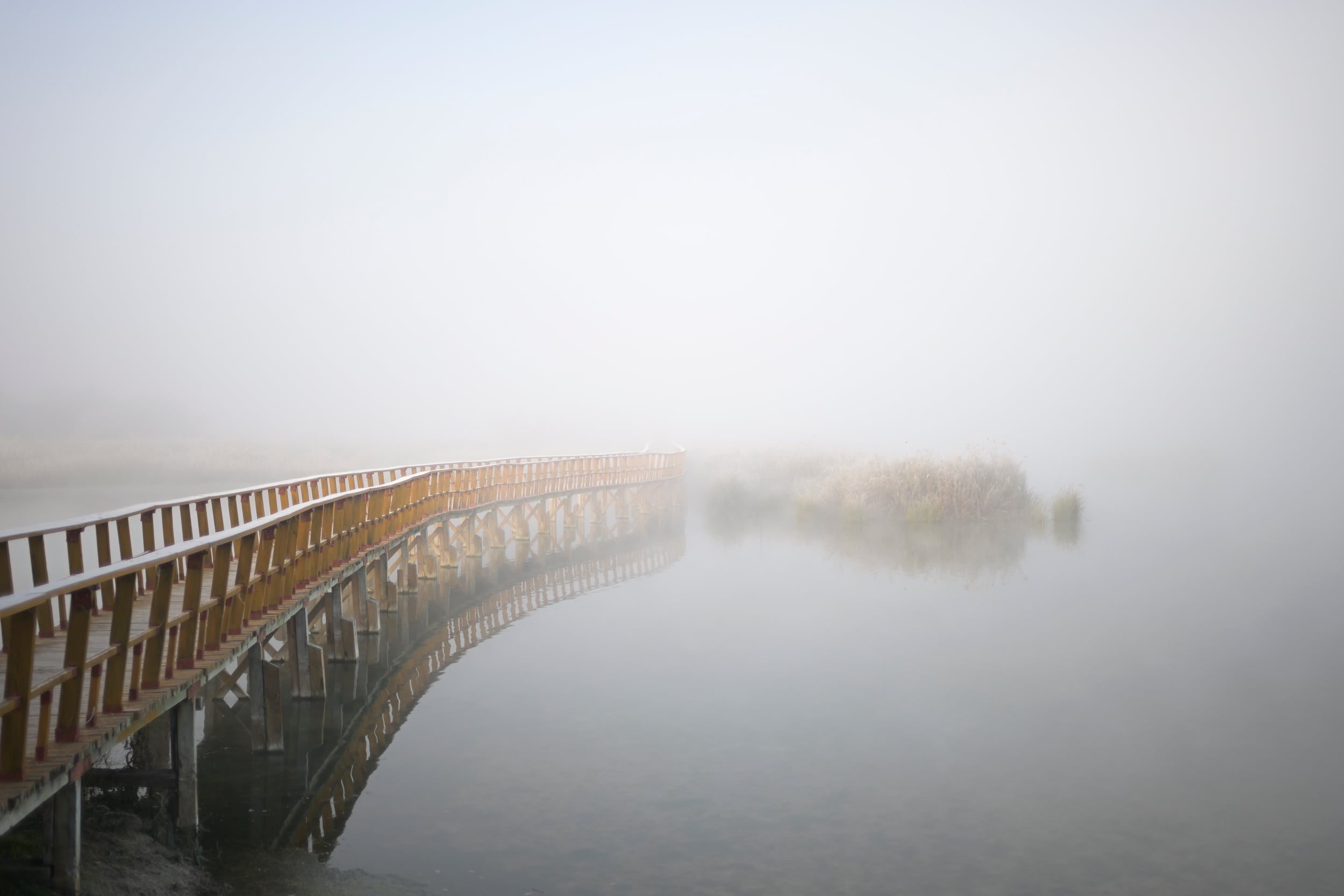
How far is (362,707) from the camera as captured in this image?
12.7 m

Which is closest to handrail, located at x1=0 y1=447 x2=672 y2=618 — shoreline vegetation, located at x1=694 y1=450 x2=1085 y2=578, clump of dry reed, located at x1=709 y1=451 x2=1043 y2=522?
shoreline vegetation, located at x1=694 y1=450 x2=1085 y2=578

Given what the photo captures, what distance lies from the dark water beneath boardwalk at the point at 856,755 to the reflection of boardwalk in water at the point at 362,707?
80 mm

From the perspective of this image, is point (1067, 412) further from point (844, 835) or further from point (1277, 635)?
point (844, 835)

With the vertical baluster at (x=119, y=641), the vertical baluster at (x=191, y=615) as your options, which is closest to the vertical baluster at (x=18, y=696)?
the vertical baluster at (x=119, y=641)

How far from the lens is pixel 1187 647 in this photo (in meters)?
16.4

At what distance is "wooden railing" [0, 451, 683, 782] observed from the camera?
5207 millimetres

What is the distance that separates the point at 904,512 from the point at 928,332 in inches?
6674

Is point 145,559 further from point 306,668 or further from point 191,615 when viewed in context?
point 306,668

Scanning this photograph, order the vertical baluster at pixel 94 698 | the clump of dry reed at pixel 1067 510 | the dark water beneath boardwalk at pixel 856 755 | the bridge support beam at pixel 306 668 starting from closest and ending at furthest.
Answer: the vertical baluster at pixel 94 698, the dark water beneath boardwalk at pixel 856 755, the bridge support beam at pixel 306 668, the clump of dry reed at pixel 1067 510

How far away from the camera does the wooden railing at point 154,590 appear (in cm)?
521

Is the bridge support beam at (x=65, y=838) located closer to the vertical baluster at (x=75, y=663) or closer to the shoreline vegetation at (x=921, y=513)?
the vertical baluster at (x=75, y=663)

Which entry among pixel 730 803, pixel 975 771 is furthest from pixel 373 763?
pixel 975 771

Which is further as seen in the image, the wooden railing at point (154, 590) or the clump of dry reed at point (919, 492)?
the clump of dry reed at point (919, 492)

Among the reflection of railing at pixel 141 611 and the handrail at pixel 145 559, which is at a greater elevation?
the handrail at pixel 145 559
